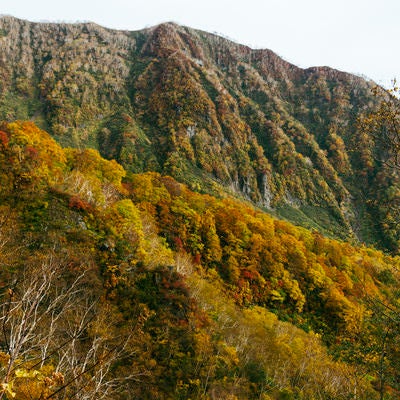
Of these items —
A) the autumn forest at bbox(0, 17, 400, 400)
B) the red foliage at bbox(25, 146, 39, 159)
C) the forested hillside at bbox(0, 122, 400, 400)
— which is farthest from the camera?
the red foliage at bbox(25, 146, 39, 159)

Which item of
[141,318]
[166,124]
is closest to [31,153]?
[141,318]

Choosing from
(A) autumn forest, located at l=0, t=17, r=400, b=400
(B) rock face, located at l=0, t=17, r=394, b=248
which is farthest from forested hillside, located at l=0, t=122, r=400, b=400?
(B) rock face, located at l=0, t=17, r=394, b=248

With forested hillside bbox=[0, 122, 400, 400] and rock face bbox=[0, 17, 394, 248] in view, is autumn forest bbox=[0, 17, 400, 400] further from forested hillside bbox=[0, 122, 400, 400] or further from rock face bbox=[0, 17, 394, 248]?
rock face bbox=[0, 17, 394, 248]

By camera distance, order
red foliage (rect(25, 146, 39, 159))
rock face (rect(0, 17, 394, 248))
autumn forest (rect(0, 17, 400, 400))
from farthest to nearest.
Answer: rock face (rect(0, 17, 394, 248)), red foliage (rect(25, 146, 39, 159)), autumn forest (rect(0, 17, 400, 400))

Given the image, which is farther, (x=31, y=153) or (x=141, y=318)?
(x=31, y=153)

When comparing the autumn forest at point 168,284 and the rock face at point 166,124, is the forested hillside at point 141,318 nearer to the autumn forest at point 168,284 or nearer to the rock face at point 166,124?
the autumn forest at point 168,284

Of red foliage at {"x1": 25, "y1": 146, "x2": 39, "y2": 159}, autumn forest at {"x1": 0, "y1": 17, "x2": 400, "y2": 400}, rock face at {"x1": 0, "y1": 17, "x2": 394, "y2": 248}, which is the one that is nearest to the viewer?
autumn forest at {"x1": 0, "y1": 17, "x2": 400, "y2": 400}

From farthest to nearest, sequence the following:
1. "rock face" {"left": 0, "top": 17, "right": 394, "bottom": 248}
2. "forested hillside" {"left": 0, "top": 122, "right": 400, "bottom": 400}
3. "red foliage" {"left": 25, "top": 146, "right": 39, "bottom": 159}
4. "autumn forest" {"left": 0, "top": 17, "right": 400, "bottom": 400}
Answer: "rock face" {"left": 0, "top": 17, "right": 394, "bottom": 248}
"red foliage" {"left": 25, "top": 146, "right": 39, "bottom": 159}
"forested hillside" {"left": 0, "top": 122, "right": 400, "bottom": 400}
"autumn forest" {"left": 0, "top": 17, "right": 400, "bottom": 400}

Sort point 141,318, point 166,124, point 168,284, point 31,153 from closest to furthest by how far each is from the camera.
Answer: point 141,318 → point 168,284 → point 31,153 → point 166,124

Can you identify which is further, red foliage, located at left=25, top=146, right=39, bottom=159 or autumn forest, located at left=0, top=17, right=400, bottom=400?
red foliage, located at left=25, top=146, right=39, bottom=159

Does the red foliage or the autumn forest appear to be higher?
the red foliage

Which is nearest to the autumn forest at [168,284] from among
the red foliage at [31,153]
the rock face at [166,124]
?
the red foliage at [31,153]

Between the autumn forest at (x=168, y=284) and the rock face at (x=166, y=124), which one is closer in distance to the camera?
the autumn forest at (x=168, y=284)

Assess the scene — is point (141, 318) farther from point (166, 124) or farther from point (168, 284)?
point (166, 124)
